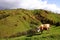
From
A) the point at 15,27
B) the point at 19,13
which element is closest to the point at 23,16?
the point at 19,13

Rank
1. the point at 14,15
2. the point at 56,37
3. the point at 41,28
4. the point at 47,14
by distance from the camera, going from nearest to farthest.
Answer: the point at 56,37 → the point at 41,28 → the point at 14,15 → the point at 47,14

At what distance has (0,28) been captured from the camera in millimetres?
113688

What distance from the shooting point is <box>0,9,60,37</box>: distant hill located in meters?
120

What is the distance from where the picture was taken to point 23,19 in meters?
141

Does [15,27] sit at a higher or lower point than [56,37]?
lower

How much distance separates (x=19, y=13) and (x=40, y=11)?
62.2 feet

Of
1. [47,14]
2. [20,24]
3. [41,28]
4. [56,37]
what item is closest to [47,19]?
[47,14]

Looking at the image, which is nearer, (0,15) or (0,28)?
(0,28)

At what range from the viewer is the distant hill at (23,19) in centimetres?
11980

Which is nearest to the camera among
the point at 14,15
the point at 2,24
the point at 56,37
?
the point at 56,37

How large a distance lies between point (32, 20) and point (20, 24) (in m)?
17.4

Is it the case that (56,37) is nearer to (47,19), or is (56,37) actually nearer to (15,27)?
(15,27)

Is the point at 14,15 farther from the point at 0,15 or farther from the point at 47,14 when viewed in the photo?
the point at 47,14

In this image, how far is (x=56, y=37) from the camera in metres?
39.8
